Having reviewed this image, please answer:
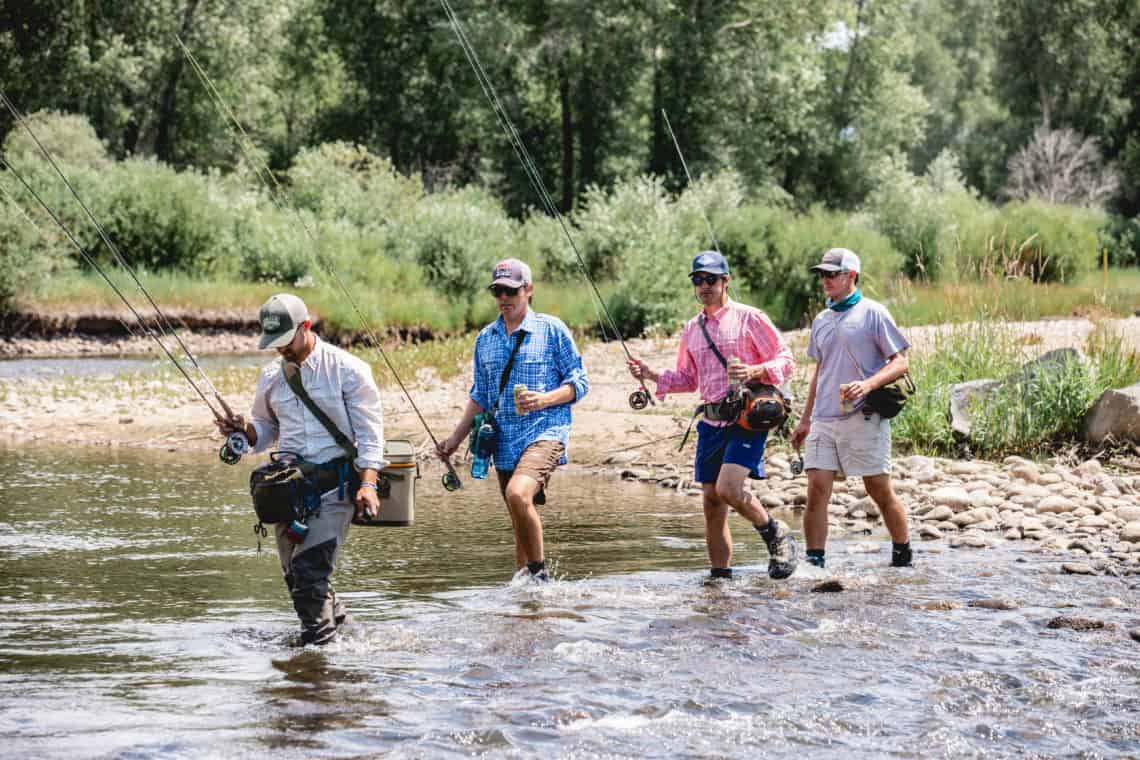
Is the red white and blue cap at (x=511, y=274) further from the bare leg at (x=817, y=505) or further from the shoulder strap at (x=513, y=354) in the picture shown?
the bare leg at (x=817, y=505)

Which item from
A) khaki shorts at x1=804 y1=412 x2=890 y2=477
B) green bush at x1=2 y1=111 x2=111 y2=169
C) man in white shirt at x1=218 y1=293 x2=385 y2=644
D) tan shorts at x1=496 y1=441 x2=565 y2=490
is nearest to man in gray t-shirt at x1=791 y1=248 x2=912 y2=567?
khaki shorts at x1=804 y1=412 x2=890 y2=477

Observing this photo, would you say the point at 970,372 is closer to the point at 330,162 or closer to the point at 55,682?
the point at 55,682

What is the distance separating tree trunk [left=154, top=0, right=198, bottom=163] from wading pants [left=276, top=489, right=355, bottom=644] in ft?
151

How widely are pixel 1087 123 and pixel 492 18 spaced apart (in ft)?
78.9

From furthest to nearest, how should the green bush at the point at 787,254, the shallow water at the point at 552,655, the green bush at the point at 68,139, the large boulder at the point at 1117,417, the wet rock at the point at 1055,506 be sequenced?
the green bush at the point at 68,139, the green bush at the point at 787,254, the large boulder at the point at 1117,417, the wet rock at the point at 1055,506, the shallow water at the point at 552,655

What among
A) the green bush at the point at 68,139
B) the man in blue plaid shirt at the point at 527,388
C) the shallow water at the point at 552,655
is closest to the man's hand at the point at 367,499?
the shallow water at the point at 552,655

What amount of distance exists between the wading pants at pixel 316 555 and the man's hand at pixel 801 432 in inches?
129

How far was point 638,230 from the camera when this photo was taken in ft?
101

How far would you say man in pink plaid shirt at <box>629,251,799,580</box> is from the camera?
27.5 ft

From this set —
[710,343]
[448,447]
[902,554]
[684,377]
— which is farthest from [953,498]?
[448,447]

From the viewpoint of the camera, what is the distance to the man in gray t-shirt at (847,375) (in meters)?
8.56

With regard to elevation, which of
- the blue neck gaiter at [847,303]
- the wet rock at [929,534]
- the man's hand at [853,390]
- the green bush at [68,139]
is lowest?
the wet rock at [929,534]

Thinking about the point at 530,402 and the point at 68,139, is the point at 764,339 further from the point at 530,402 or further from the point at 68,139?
the point at 68,139

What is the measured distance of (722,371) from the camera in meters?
8.44
